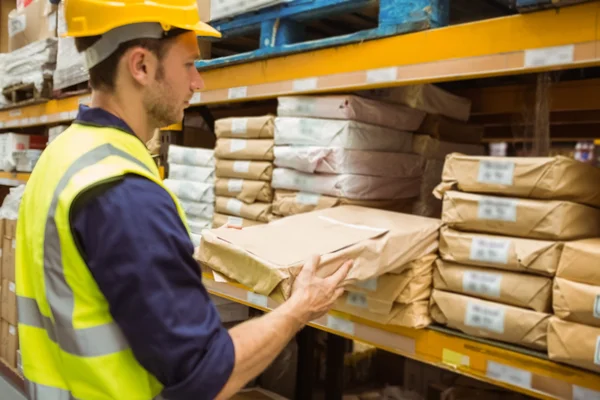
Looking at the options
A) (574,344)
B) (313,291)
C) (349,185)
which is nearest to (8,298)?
(349,185)

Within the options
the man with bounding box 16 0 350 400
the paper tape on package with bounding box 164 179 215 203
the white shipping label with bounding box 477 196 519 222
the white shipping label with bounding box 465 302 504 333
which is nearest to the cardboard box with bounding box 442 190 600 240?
the white shipping label with bounding box 477 196 519 222

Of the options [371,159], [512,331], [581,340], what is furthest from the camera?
[371,159]

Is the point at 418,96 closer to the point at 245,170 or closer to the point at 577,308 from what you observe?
the point at 245,170

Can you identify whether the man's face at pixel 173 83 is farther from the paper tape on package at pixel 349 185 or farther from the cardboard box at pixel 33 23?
the cardboard box at pixel 33 23

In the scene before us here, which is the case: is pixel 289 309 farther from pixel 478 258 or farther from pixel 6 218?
pixel 6 218

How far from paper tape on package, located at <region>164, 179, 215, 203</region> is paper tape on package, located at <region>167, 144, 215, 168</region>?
10cm

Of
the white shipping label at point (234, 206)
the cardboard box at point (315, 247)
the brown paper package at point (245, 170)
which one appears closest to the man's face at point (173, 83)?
the cardboard box at point (315, 247)

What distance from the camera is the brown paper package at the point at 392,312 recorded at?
5.23 ft

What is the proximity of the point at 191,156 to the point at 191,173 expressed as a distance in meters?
0.09

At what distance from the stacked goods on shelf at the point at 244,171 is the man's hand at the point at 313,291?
0.91 m

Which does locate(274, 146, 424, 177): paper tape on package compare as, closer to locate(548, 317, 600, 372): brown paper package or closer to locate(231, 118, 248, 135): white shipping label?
locate(231, 118, 248, 135): white shipping label

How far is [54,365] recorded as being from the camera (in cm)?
109

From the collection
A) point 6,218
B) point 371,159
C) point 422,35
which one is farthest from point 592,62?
point 6,218

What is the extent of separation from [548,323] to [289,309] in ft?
2.27
